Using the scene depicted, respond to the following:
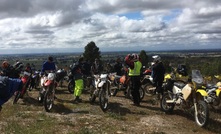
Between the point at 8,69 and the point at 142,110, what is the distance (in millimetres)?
6183

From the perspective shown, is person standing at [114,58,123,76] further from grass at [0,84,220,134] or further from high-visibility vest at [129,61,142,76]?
high-visibility vest at [129,61,142,76]

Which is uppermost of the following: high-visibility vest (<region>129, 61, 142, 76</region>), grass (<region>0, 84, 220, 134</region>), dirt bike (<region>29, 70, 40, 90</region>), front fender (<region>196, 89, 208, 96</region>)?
high-visibility vest (<region>129, 61, 142, 76</region>)

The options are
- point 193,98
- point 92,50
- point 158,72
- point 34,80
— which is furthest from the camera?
point 92,50

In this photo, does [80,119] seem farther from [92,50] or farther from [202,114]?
[92,50]

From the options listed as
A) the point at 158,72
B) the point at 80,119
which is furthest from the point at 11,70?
the point at 158,72

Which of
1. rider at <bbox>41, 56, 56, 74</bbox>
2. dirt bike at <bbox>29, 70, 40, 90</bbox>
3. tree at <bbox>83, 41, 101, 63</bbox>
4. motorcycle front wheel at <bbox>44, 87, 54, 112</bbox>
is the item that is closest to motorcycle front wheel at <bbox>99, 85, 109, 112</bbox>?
motorcycle front wheel at <bbox>44, 87, 54, 112</bbox>

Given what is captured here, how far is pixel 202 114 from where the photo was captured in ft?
29.0

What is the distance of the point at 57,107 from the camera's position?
1194 cm

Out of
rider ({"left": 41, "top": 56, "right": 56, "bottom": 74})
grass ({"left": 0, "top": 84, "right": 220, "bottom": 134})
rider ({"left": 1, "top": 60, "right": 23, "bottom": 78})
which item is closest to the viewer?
grass ({"left": 0, "top": 84, "right": 220, "bottom": 134})

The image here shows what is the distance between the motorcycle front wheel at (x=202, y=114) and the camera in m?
8.49

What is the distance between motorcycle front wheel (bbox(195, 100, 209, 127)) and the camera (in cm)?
849

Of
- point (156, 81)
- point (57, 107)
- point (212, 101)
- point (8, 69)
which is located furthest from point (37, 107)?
point (212, 101)

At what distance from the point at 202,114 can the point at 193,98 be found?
0.67 metres

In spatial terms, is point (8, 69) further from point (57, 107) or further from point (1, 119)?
point (1, 119)
